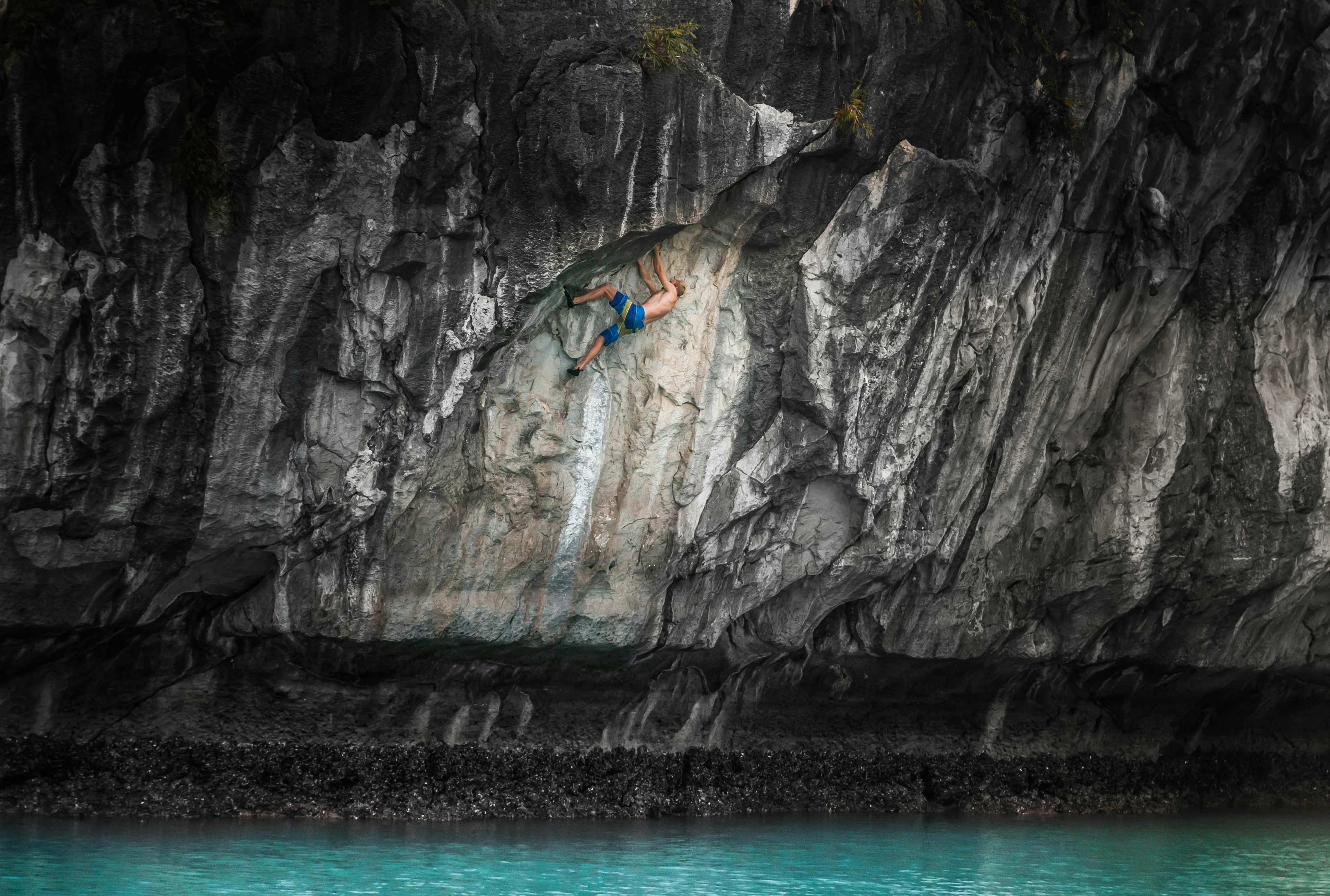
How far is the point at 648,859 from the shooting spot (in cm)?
1011

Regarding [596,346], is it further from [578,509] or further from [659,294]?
[578,509]

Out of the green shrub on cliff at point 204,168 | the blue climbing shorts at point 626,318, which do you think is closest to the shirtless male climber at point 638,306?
the blue climbing shorts at point 626,318

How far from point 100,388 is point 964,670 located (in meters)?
10.1

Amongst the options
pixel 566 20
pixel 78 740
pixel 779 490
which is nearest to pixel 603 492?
pixel 779 490

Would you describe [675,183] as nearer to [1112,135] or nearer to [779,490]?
[779,490]

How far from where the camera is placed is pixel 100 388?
9633mm

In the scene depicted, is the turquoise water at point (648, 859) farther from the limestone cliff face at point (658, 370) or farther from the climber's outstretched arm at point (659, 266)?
the climber's outstretched arm at point (659, 266)

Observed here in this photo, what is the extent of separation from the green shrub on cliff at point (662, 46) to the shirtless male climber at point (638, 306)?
1.66 m

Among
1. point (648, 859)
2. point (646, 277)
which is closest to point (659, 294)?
point (646, 277)

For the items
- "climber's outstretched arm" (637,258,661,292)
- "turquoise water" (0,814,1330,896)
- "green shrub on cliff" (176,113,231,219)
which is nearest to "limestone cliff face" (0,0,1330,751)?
"green shrub on cliff" (176,113,231,219)

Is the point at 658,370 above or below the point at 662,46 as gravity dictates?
below

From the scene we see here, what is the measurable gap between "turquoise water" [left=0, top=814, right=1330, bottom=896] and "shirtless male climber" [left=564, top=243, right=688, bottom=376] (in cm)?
444

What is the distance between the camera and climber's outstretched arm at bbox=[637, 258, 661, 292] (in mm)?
11320

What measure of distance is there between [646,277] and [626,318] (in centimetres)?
44
